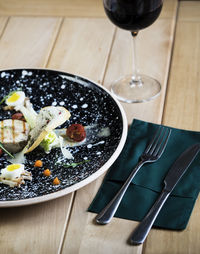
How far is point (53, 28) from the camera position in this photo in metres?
2.26

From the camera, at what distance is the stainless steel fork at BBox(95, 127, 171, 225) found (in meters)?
1.22

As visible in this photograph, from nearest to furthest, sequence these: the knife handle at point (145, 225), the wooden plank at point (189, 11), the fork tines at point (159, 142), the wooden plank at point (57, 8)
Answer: the knife handle at point (145, 225) → the fork tines at point (159, 142) → the wooden plank at point (189, 11) → the wooden plank at point (57, 8)

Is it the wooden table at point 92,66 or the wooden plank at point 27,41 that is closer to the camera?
the wooden table at point 92,66

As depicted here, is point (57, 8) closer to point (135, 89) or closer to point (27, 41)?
point (27, 41)

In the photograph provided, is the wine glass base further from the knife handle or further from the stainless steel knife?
the knife handle

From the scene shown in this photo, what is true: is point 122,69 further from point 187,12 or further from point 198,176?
point 198,176

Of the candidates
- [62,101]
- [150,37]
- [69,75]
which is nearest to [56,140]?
[62,101]

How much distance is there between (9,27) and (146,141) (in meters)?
1.20

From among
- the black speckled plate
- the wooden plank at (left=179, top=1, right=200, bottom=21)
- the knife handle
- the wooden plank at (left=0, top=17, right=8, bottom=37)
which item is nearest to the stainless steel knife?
the knife handle

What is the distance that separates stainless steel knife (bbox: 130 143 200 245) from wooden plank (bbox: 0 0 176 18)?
1.16 m

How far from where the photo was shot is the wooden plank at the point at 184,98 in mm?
1157

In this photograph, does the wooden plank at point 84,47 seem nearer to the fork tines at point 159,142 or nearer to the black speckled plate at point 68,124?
the black speckled plate at point 68,124

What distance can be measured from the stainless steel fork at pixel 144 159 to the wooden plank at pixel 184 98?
123 mm

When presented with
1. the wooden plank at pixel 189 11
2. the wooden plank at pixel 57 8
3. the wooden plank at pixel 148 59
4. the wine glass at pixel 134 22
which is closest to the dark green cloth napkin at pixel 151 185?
the wooden plank at pixel 148 59
